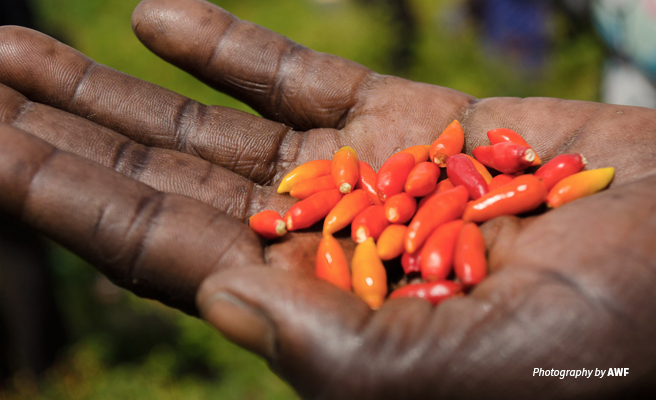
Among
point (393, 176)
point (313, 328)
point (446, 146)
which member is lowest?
point (313, 328)

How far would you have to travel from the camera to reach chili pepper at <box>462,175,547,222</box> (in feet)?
8.00

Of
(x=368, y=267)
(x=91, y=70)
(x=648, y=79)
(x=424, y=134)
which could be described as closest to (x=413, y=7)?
(x=648, y=79)

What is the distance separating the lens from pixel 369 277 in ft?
7.41

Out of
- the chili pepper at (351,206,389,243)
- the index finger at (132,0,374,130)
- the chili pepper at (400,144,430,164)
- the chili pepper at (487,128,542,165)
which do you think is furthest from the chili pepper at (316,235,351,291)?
the index finger at (132,0,374,130)

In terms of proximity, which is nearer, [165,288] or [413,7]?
[165,288]

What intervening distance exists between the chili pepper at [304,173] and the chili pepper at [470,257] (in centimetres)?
103

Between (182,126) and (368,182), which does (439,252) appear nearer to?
(368,182)

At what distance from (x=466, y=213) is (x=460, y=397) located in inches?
41.7

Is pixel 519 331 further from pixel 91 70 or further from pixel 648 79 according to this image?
pixel 648 79

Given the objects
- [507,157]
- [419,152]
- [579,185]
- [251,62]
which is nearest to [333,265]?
[419,152]

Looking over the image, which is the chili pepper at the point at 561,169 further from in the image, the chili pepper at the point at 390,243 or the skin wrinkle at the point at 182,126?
the skin wrinkle at the point at 182,126

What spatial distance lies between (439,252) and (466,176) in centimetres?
60

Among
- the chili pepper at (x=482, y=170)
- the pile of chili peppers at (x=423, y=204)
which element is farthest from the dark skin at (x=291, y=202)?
the chili pepper at (x=482, y=170)

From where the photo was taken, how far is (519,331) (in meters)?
1.73
